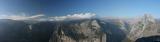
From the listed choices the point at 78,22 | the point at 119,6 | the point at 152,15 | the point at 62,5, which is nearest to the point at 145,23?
the point at 152,15

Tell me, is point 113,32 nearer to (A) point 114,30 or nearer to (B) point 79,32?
(A) point 114,30

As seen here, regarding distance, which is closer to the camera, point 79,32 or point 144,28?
point 79,32

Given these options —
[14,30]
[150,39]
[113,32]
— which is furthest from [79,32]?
[150,39]

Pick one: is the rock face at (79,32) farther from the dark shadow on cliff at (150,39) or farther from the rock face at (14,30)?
the dark shadow on cliff at (150,39)

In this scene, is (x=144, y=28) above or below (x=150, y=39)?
above

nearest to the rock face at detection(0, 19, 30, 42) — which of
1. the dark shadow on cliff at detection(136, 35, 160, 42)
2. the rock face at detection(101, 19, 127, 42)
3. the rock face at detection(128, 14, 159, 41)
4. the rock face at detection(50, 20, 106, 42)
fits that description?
the rock face at detection(50, 20, 106, 42)

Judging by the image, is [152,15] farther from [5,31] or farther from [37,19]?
[5,31]
